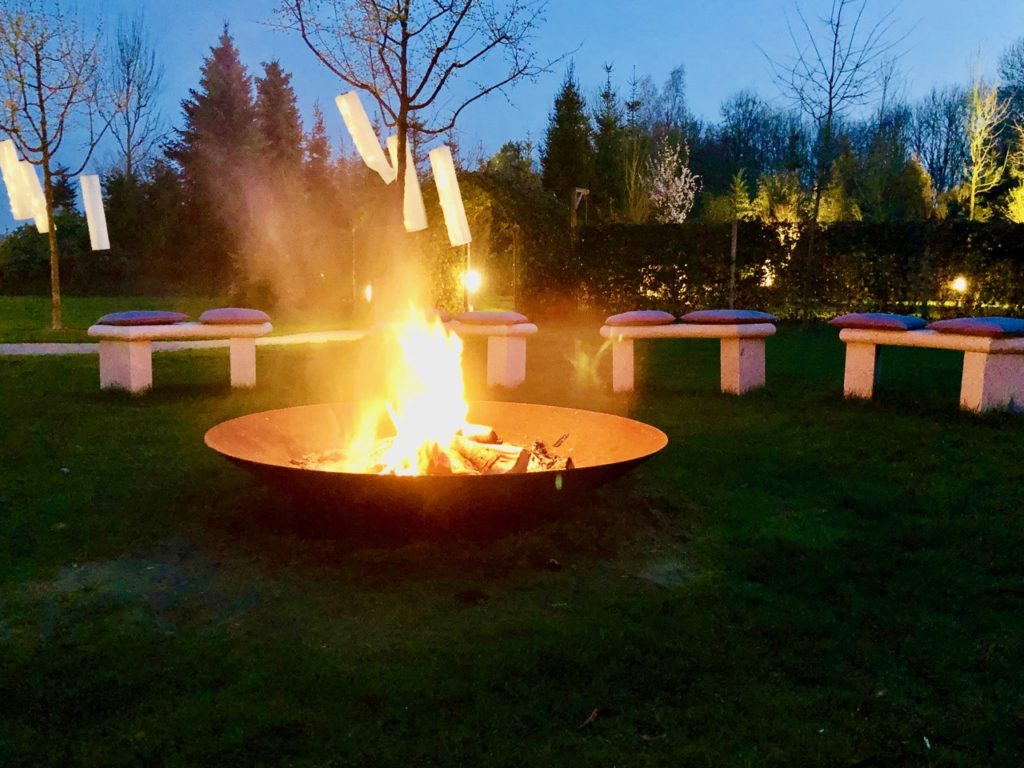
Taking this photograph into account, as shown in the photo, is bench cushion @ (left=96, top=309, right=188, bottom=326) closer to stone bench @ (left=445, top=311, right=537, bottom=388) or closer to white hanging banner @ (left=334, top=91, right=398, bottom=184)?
stone bench @ (left=445, top=311, right=537, bottom=388)

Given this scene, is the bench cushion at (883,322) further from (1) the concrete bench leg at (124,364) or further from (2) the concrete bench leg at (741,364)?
(1) the concrete bench leg at (124,364)

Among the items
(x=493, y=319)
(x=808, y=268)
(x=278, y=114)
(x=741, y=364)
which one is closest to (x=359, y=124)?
(x=493, y=319)

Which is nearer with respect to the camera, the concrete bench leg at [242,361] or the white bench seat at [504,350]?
the concrete bench leg at [242,361]

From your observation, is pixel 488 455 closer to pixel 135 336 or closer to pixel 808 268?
pixel 135 336

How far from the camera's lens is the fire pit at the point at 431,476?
3.29m

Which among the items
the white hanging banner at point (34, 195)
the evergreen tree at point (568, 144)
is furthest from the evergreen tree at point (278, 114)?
the white hanging banner at point (34, 195)

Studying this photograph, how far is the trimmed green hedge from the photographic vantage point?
13477 mm

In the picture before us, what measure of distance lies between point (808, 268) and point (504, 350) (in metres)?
7.01

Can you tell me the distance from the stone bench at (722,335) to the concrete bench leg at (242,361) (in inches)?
130

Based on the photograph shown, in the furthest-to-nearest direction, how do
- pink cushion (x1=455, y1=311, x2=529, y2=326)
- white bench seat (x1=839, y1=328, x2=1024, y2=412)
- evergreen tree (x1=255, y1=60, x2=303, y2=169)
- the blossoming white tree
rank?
the blossoming white tree < evergreen tree (x1=255, y1=60, x2=303, y2=169) < pink cushion (x1=455, y1=311, x2=529, y2=326) < white bench seat (x1=839, y1=328, x2=1024, y2=412)

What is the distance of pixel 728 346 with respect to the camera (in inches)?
288

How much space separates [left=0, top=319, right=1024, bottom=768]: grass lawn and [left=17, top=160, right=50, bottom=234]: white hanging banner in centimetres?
902

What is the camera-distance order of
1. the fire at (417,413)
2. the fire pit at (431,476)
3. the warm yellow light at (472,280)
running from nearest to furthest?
1. the fire pit at (431,476)
2. the fire at (417,413)
3. the warm yellow light at (472,280)

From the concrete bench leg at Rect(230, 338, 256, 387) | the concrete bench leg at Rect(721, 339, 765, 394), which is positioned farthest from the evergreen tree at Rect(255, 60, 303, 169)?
the concrete bench leg at Rect(721, 339, 765, 394)
